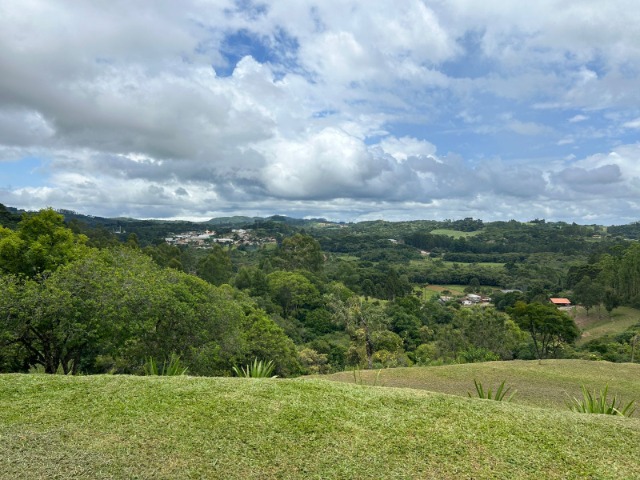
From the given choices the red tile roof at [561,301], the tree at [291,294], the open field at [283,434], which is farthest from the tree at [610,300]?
the open field at [283,434]

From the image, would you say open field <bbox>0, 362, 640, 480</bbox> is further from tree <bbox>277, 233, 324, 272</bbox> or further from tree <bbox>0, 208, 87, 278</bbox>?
tree <bbox>277, 233, 324, 272</bbox>

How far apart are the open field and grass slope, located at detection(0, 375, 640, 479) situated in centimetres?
2

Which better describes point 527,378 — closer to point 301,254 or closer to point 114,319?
point 114,319

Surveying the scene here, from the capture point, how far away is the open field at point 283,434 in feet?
15.5

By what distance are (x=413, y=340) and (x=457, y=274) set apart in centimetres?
5662

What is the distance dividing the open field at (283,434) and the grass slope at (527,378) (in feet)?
23.6

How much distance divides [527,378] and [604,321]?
50948 millimetres

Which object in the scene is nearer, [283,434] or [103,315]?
[283,434]

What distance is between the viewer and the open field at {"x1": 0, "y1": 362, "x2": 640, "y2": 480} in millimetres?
4711

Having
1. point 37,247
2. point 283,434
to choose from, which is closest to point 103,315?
point 37,247

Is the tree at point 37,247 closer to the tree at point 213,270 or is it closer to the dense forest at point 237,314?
the dense forest at point 237,314

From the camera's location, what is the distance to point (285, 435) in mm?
5395

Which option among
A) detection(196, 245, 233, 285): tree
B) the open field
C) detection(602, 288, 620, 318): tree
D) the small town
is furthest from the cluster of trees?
the small town

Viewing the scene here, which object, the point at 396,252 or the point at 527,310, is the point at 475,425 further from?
the point at 396,252
